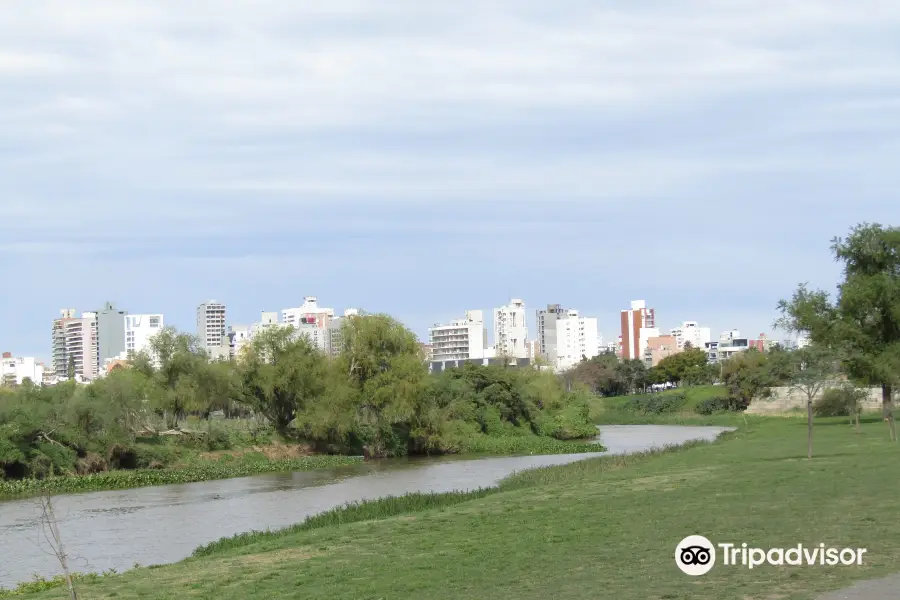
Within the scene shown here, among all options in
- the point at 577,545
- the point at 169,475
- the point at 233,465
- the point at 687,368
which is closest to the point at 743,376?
the point at 687,368

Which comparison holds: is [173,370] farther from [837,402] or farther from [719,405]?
[719,405]

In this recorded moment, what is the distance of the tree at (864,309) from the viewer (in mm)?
56000

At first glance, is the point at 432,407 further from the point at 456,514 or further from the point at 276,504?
the point at 456,514

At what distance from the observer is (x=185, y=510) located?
114 feet

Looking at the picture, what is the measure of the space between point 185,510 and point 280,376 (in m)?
27.5

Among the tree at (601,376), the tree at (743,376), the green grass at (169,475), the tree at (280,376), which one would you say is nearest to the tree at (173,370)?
the tree at (280,376)

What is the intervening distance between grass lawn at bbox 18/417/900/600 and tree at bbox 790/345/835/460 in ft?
15.8

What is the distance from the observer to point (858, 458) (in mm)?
29344

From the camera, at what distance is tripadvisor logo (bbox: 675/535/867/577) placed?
13.2 meters

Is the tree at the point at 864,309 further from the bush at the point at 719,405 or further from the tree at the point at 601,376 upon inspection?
the tree at the point at 601,376

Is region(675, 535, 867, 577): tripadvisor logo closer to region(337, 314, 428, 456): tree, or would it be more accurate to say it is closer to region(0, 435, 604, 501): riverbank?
region(0, 435, 604, 501): riverbank

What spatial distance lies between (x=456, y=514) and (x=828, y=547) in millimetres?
10192

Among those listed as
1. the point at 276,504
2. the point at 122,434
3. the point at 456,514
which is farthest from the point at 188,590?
the point at 122,434

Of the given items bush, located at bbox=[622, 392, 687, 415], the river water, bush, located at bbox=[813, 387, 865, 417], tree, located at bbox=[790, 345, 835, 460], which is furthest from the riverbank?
bush, located at bbox=[622, 392, 687, 415]
